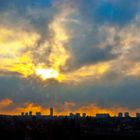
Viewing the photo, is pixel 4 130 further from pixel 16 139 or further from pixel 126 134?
pixel 126 134

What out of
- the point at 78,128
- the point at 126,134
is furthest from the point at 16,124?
the point at 126,134

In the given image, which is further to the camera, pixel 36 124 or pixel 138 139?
pixel 36 124

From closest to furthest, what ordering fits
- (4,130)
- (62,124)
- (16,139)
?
(16,139) → (4,130) → (62,124)

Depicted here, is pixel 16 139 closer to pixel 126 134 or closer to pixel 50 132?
pixel 50 132

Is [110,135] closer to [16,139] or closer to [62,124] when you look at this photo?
[62,124]

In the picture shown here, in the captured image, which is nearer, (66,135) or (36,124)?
(66,135)

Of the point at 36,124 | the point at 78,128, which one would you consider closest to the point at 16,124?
the point at 36,124

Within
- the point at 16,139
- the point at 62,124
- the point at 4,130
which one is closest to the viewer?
the point at 16,139

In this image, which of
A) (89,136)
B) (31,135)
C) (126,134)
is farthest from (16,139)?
(126,134)
